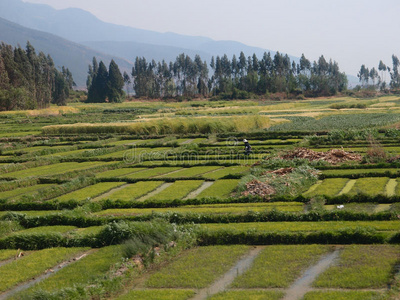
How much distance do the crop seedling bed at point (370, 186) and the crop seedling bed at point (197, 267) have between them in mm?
6951

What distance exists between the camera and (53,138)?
1703 inches

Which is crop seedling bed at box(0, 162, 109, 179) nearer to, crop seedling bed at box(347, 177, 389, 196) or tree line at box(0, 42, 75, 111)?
crop seedling bed at box(347, 177, 389, 196)

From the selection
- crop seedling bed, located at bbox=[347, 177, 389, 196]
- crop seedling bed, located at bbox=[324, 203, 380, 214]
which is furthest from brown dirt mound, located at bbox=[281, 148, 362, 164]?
crop seedling bed, located at bbox=[324, 203, 380, 214]

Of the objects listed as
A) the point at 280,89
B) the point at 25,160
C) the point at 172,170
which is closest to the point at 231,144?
the point at 172,170

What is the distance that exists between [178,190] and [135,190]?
6.75 feet

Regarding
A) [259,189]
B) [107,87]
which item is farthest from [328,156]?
[107,87]

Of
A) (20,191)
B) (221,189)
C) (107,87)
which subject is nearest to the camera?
(221,189)

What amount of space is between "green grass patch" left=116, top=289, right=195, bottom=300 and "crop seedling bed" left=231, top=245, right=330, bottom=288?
102 cm

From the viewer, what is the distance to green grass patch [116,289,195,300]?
350 inches

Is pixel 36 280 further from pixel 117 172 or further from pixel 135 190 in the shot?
pixel 117 172

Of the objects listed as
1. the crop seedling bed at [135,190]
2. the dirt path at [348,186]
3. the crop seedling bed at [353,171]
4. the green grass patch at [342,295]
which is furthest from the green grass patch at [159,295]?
the crop seedling bed at [353,171]

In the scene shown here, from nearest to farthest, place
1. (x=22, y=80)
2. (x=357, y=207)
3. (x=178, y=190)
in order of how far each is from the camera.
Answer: (x=357, y=207) < (x=178, y=190) < (x=22, y=80)

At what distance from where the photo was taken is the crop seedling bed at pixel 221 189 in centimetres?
1863

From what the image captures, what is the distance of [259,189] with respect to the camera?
17781 millimetres
